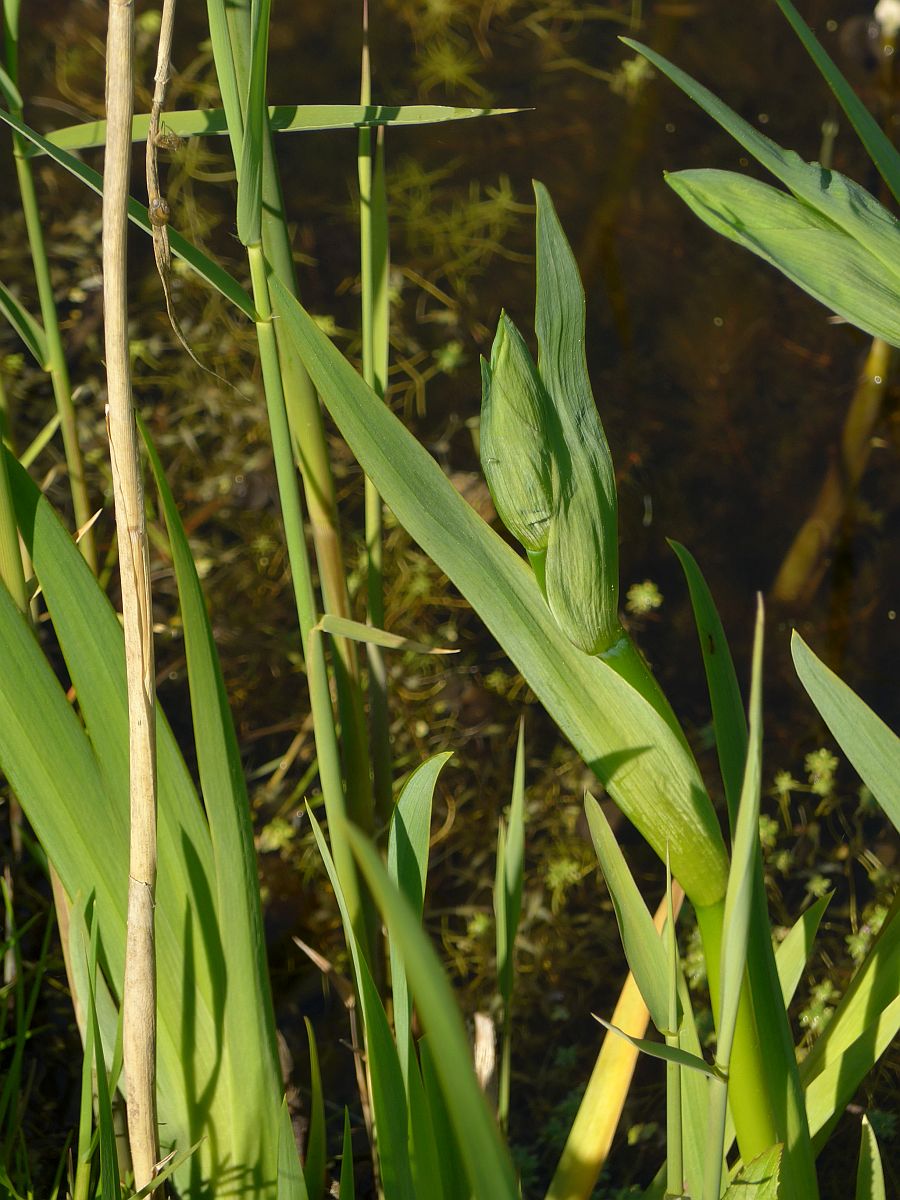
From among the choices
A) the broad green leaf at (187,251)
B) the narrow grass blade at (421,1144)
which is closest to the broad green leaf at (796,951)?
the narrow grass blade at (421,1144)

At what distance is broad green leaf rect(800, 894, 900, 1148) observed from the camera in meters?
0.50

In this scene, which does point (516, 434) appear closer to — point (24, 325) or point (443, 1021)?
point (443, 1021)

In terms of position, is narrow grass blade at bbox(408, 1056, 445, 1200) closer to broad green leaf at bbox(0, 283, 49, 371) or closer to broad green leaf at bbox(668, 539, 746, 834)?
broad green leaf at bbox(668, 539, 746, 834)

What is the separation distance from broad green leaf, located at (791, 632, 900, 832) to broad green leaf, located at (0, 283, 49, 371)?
0.40m

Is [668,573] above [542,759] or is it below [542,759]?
above

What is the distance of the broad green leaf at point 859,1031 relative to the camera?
50 cm

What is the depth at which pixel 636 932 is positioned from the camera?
40cm

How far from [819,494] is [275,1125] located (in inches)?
34.8

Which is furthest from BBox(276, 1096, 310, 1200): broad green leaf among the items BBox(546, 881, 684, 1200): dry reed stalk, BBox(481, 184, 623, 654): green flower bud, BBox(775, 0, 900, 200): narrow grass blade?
BBox(775, 0, 900, 200): narrow grass blade

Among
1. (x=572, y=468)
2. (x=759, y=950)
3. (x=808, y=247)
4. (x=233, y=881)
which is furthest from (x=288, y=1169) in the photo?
(x=808, y=247)

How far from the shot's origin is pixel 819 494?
44.7 inches

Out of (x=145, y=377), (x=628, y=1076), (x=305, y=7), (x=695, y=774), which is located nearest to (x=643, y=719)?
(x=695, y=774)

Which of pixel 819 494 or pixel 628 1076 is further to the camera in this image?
pixel 819 494

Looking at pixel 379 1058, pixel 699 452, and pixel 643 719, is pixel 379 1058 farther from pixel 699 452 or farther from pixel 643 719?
pixel 699 452
